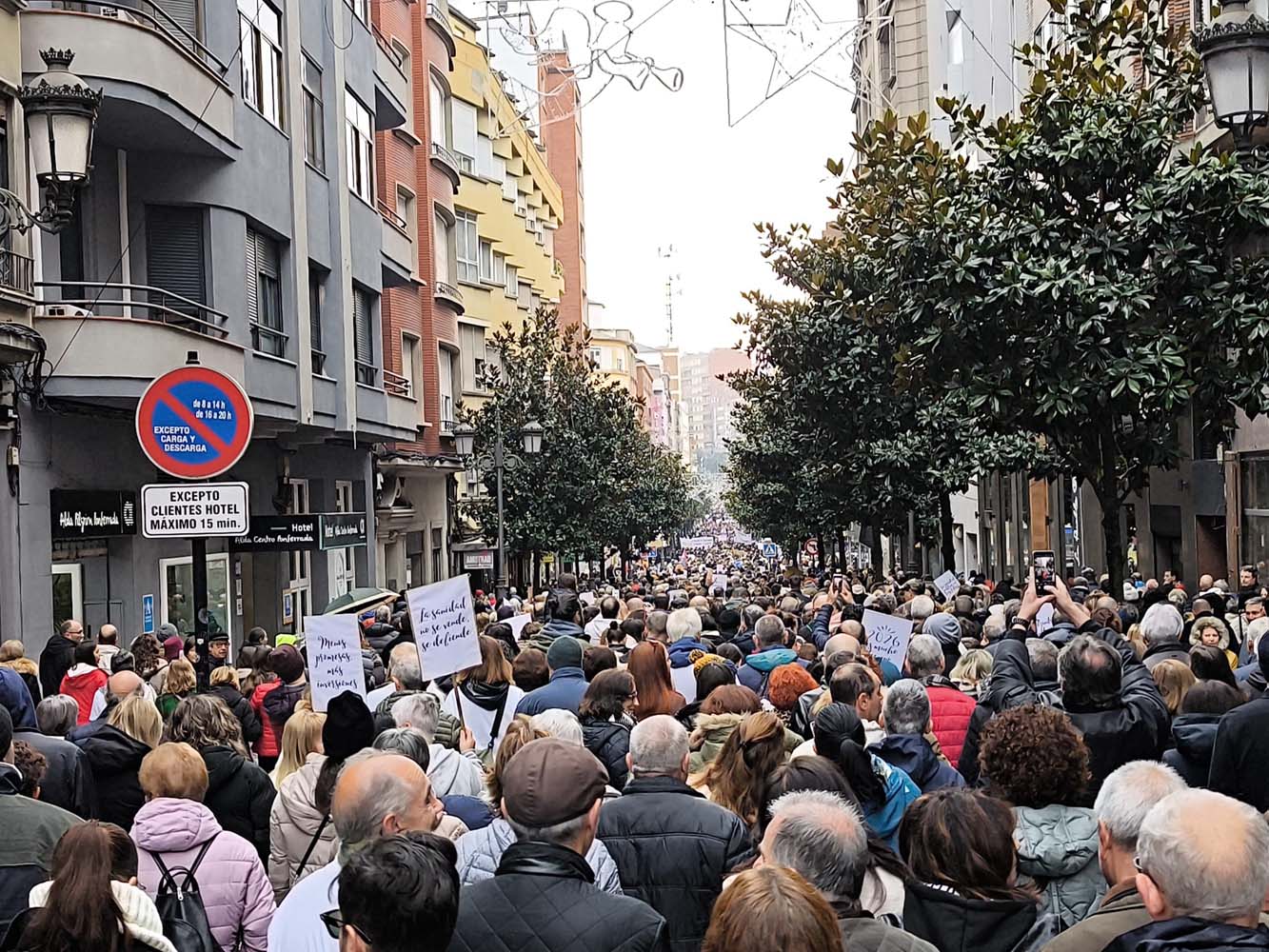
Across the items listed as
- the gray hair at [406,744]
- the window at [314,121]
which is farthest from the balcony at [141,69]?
the gray hair at [406,744]

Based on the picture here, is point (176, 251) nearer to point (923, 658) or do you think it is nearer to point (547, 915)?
point (923, 658)

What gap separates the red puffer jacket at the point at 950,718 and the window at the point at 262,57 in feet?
48.2

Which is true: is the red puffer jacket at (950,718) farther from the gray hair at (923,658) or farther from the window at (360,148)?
the window at (360,148)

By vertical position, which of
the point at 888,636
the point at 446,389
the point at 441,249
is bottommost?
the point at 888,636

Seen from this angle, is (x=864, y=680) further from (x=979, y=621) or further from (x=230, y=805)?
(x=979, y=621)

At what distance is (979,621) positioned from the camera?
600 inches

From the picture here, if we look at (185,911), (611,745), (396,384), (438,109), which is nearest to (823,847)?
(185,911)

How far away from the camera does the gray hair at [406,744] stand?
648 centimetres

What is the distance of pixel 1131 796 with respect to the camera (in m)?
4.66

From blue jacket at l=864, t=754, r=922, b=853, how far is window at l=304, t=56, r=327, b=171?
1886 centimetres

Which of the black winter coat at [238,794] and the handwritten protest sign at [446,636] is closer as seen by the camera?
the black winter coat at [238,794]

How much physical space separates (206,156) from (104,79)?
2.99m

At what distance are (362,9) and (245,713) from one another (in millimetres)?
20950

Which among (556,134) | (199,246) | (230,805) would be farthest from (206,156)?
(556,134)
